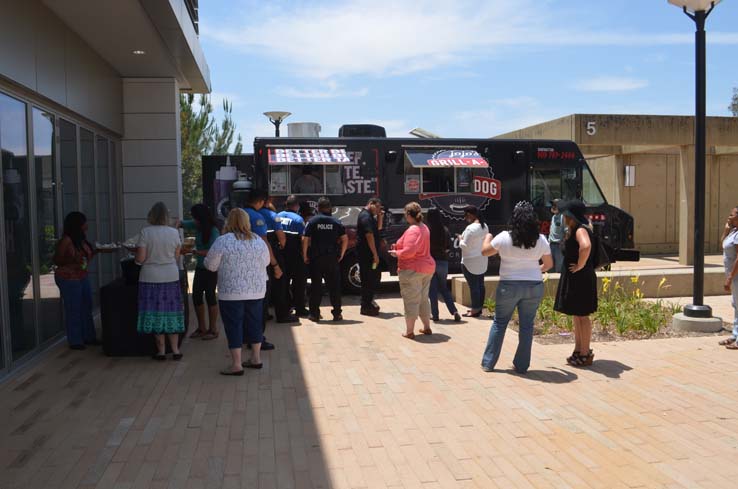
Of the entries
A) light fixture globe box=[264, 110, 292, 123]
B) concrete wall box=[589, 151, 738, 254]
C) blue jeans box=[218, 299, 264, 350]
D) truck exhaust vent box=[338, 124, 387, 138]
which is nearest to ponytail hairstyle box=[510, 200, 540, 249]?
blue jeans box=[218, 299, 264, 350]

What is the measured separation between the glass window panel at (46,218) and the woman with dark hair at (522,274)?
5.03m

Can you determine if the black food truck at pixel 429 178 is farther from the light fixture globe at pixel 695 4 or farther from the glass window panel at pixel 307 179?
the light fixture globe at pixel 695 4

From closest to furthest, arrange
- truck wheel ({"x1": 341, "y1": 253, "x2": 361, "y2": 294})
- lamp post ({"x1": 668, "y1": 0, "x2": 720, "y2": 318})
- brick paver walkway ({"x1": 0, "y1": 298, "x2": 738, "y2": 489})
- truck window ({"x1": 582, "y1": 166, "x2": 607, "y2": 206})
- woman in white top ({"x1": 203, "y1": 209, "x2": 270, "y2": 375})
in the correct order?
brick paver walkway ({"x1": 0, "y1": 298, "x2": 738, "y2": 489}) → woman in white top ({"x1": 203, "y1": 209, "x2": 270, "y2": 375}) → lamp post ({"x1": 668, "y1": 0, "x2": 720, "y2": 318}) → truck wheel ({"x1": 341, "y1": 253, "x2": 361, "y2": 294}) → truck window ({"x1": 582, "y1": 166, "x2": 607, "y2": 206})

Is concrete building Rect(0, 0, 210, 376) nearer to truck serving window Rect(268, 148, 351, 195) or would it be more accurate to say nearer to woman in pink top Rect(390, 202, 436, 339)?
truck serving window Rect(268, 148, 351, 195)

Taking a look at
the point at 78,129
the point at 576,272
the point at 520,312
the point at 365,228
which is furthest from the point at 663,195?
the point at 78,129

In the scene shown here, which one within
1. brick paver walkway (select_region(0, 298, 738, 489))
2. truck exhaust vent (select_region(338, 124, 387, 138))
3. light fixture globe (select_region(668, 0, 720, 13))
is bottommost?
brick paver walkway (select_region(0, 298, 738, 489))

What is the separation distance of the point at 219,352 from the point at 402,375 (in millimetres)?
2306

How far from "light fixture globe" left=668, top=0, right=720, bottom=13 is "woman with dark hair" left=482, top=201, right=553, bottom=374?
3.98m

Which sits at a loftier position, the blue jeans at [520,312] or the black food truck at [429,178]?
the black food truck at [429,178]

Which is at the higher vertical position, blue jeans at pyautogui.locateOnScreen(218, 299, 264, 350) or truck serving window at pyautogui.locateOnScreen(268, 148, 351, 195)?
truck serving window at pyautogui.locateOnScreen(268, 148, 351, 195)

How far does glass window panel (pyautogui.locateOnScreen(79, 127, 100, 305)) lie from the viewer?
31.4 feet

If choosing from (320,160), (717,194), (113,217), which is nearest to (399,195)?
(320,160)

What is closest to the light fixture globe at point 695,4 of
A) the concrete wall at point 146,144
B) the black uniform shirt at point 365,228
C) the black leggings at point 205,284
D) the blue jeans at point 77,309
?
the black uniform shirt at point 365,228

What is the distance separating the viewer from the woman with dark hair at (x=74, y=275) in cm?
766
